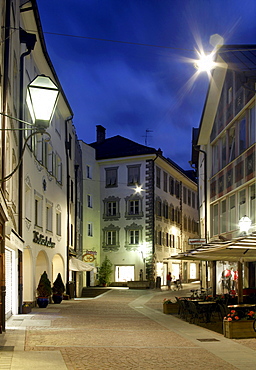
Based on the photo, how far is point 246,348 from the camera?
11.7 metres

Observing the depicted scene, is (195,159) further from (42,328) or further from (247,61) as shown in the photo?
(42,328)

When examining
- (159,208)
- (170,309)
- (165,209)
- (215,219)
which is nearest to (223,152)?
(215,219)

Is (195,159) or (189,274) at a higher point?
(195,159)

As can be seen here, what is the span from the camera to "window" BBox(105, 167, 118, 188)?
2094 inches

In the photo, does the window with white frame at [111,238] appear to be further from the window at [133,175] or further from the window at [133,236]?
the window at [133,175]

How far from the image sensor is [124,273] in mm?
50688

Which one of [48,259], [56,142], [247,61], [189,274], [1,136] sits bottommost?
Result: [189,274]

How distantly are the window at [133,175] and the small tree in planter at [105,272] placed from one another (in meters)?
8.06

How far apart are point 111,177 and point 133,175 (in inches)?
101

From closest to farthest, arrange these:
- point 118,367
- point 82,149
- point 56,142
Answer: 1. point 118,367
2. point 56,142
3. point 82,149

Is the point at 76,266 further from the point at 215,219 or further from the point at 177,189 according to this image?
the point at 177,189

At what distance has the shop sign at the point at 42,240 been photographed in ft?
81.2

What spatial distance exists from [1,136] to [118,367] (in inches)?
293

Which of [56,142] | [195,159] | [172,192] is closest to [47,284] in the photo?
[56,142]
